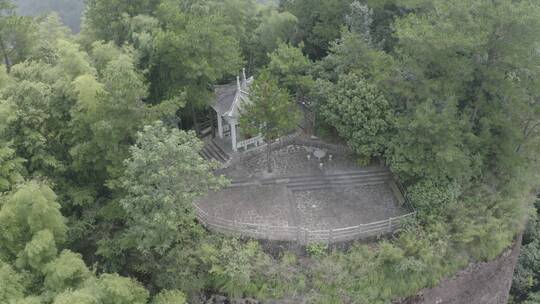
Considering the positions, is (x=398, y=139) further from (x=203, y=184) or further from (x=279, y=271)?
(x=203, y=184)

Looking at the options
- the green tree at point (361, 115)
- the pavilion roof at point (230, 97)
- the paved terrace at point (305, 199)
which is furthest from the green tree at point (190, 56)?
the green tree at point (361, 115)

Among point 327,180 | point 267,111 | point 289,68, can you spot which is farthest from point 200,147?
point 289,68

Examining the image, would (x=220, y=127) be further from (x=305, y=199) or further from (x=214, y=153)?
(x=305, y=199)

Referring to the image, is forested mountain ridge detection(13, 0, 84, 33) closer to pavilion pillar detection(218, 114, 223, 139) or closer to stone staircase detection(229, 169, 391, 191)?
pavilion pillar detection(218, 114, 223, 139)

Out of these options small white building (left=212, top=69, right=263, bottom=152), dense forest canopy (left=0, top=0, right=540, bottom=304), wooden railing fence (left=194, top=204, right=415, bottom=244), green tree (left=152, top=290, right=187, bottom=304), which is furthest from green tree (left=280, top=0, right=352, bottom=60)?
green tree (left=152, top=290, right=187, bottom=304)

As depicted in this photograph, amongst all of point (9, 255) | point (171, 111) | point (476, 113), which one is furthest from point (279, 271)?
point (476, 113)
